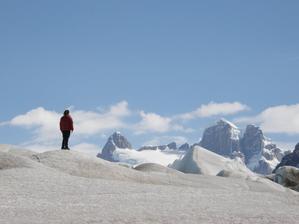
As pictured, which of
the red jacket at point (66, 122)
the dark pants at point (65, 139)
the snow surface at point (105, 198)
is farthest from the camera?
the dark pants at point (65, 139)

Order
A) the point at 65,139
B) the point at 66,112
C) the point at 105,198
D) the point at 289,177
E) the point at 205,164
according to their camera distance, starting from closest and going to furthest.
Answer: the point at 105,198 → the point at 66,112 → the point at 65,139 → the point at 289,177 → the point at 205,164

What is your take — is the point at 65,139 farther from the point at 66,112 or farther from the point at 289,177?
the point at 289,177

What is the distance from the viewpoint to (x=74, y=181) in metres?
30.0

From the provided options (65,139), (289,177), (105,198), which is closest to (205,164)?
(289,177)

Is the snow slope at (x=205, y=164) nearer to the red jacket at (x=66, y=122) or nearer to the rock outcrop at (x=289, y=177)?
the rock outcrop at (x=289, y=177)

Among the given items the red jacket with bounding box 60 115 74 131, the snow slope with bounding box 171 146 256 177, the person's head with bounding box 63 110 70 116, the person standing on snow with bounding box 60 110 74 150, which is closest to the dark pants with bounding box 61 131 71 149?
the person standing on snow with bounding box 60 110 74 150

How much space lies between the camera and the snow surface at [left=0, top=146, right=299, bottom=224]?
22.5 metres

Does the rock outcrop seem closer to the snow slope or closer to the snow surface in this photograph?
the snow slope

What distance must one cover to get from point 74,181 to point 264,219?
10342mm

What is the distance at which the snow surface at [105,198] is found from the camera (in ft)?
73.7

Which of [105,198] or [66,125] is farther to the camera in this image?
[66,125]

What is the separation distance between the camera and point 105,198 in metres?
26.3

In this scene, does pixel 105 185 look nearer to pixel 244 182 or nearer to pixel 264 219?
pixel 264 219

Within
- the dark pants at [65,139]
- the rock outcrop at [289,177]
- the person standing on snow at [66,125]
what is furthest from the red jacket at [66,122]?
the rock outcrop at [289,177]
